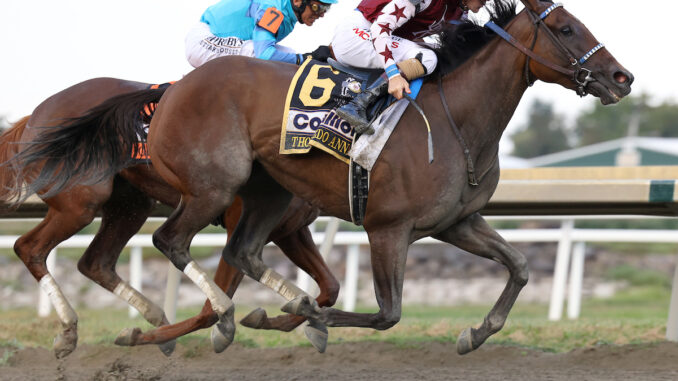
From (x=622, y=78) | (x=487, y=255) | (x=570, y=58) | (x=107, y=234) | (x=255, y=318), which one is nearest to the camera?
(x=622, y=78)

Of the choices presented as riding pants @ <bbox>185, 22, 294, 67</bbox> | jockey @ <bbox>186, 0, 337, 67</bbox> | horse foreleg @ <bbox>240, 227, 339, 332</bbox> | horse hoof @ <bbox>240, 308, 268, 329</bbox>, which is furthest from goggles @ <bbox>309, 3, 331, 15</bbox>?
horse hoof @ <bbox>240, 308, 268, 329</bbox>

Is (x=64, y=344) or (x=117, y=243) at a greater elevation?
(x=117, y=243)

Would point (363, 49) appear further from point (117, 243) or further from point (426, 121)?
point (117, 243)

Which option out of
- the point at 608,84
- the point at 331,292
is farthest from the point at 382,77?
the point at 331,292

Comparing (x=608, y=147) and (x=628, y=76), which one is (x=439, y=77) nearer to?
(x=628, y=76)

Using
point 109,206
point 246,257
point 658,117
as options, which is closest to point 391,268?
point 246,257

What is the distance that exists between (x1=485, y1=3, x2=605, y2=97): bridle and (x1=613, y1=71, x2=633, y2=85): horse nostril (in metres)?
0.10

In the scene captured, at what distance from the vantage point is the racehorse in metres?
3.94

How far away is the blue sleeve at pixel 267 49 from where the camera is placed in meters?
5.03

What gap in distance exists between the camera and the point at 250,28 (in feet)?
17.8

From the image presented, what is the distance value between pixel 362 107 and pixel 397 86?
188mm

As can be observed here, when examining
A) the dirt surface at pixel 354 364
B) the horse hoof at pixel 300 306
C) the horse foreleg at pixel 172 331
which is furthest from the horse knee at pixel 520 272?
the horse foreleg at pixel 172 331

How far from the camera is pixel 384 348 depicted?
215 inches

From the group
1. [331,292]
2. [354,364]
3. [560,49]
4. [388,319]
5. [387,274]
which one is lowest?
[354,364]
